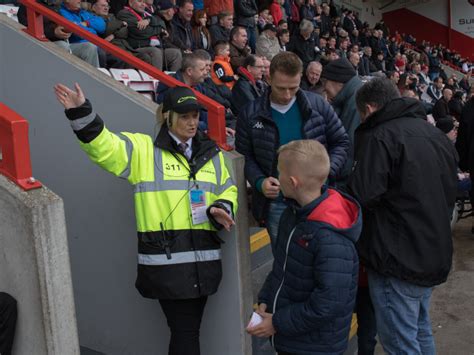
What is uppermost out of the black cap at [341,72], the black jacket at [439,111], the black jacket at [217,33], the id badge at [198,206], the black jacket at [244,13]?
the black jacket at [244,13]

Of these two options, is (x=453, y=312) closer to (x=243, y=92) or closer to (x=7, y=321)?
(x=243, y=92)

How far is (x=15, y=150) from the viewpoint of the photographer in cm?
226

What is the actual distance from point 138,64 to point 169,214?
1157 millimetres

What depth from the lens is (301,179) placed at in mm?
2240

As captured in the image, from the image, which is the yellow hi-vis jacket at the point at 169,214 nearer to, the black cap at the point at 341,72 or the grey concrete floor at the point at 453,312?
the grey concrete floor at the point at 453,312

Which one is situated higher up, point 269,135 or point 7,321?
point 269,135

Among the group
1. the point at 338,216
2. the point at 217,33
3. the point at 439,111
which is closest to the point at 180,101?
the point at 338,216

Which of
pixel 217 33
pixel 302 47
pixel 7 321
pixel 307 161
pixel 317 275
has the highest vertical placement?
pixel 217 33

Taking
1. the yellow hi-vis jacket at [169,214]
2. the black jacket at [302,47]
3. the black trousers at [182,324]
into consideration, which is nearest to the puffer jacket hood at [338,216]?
the yellow hi-vis jacket at [169,214]

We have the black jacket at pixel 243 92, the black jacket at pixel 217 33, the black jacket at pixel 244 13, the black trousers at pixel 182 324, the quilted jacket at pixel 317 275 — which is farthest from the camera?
the black jacket at pixel 244 13

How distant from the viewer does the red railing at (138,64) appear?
330 cm

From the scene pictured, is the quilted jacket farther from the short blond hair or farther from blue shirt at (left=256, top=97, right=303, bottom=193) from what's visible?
blue shirt at (left=256, top=97, right=303, bottom=193)

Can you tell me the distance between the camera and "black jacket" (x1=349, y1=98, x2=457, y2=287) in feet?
8.89

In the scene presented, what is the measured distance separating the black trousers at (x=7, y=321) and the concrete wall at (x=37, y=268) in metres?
0.03
